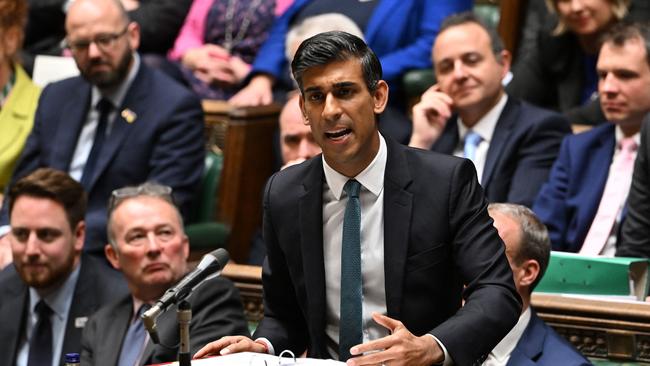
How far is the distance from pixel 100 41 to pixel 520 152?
4.21 ft

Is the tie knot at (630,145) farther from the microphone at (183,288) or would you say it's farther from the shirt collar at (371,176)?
the microphone at (183,288)

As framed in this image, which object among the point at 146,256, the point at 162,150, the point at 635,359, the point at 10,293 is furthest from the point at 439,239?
the point at 162,150

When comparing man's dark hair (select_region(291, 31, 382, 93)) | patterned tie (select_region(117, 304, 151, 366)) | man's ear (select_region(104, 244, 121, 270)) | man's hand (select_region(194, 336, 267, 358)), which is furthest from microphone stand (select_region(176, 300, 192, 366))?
man's ear (select_region(104, 244, 121, 270))

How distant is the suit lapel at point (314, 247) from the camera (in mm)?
1996

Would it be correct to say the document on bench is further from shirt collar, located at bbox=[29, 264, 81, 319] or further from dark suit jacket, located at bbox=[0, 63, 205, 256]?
dark suit jacket, located at bbox=[0, 63, 205, 256]

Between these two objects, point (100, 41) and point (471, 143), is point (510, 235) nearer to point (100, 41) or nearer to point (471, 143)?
point (471, 143)

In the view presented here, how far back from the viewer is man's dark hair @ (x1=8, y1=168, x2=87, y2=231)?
319 cm

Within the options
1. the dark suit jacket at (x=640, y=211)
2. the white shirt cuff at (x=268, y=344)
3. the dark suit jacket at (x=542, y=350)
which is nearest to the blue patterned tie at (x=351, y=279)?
the white shirt cuff at (x=268, y=344)

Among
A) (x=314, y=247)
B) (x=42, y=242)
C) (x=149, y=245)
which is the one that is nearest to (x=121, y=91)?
(x=42, y=242)

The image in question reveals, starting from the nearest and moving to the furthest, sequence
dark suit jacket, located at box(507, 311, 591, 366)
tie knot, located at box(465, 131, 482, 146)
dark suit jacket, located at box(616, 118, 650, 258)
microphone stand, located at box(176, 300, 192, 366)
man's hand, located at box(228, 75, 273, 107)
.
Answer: microphone stand, located at box(176, 300, 192, 366) < dark suit jacket, located at box(507, 311, 591, 366) < dark suit jacket, located at box(616, 118, 650, 258) < tie knot, located at box(465, 131, 482, 146) < man's hand, located at box(228, 75, 273, 107)

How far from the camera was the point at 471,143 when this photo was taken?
3.44m

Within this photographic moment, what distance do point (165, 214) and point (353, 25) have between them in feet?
3.75

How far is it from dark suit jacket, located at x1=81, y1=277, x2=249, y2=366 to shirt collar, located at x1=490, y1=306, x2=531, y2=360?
58 centimetres

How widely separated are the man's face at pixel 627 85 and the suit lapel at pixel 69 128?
154 cm
